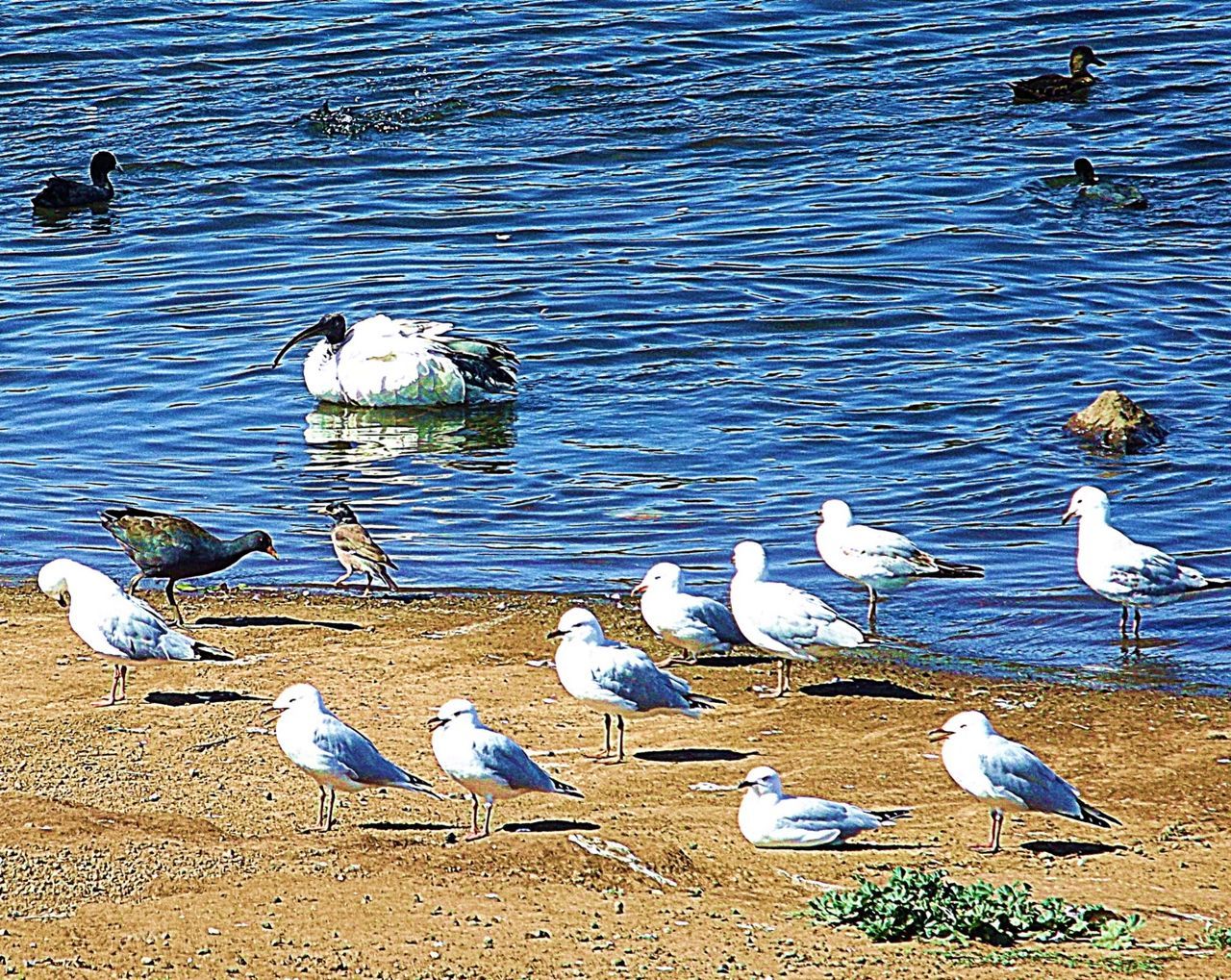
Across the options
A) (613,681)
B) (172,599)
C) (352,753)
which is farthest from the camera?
(172,599)

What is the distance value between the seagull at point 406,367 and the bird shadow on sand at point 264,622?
5592 millimetres

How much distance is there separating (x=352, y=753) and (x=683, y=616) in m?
2.39

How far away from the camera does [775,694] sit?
9852 millimetres

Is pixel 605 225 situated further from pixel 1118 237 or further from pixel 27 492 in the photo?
pixel 27 492

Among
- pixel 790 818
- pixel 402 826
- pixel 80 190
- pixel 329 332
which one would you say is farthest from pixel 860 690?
pixel 80 190

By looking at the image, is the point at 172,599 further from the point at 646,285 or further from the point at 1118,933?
the point at 646,285

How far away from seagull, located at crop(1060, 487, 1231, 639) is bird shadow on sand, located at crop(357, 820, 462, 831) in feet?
14.0

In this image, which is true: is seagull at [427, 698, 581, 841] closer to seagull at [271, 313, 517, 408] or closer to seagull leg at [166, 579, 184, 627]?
seagull leg at [166, 579, 184, 627]

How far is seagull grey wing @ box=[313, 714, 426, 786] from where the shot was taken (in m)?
7.91

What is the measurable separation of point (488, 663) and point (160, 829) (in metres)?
2.51

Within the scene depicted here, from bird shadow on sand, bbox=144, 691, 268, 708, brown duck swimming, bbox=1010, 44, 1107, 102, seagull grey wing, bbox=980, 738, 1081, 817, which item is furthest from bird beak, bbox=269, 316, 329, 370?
brown duck swimming, bbox=1010, 44, 1107, 102

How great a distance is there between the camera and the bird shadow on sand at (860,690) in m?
9.84

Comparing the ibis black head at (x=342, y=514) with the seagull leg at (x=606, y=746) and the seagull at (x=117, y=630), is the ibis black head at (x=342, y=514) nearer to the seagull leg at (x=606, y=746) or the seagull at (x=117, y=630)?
the seagull at (x=117, y=630)

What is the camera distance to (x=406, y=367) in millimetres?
16562
